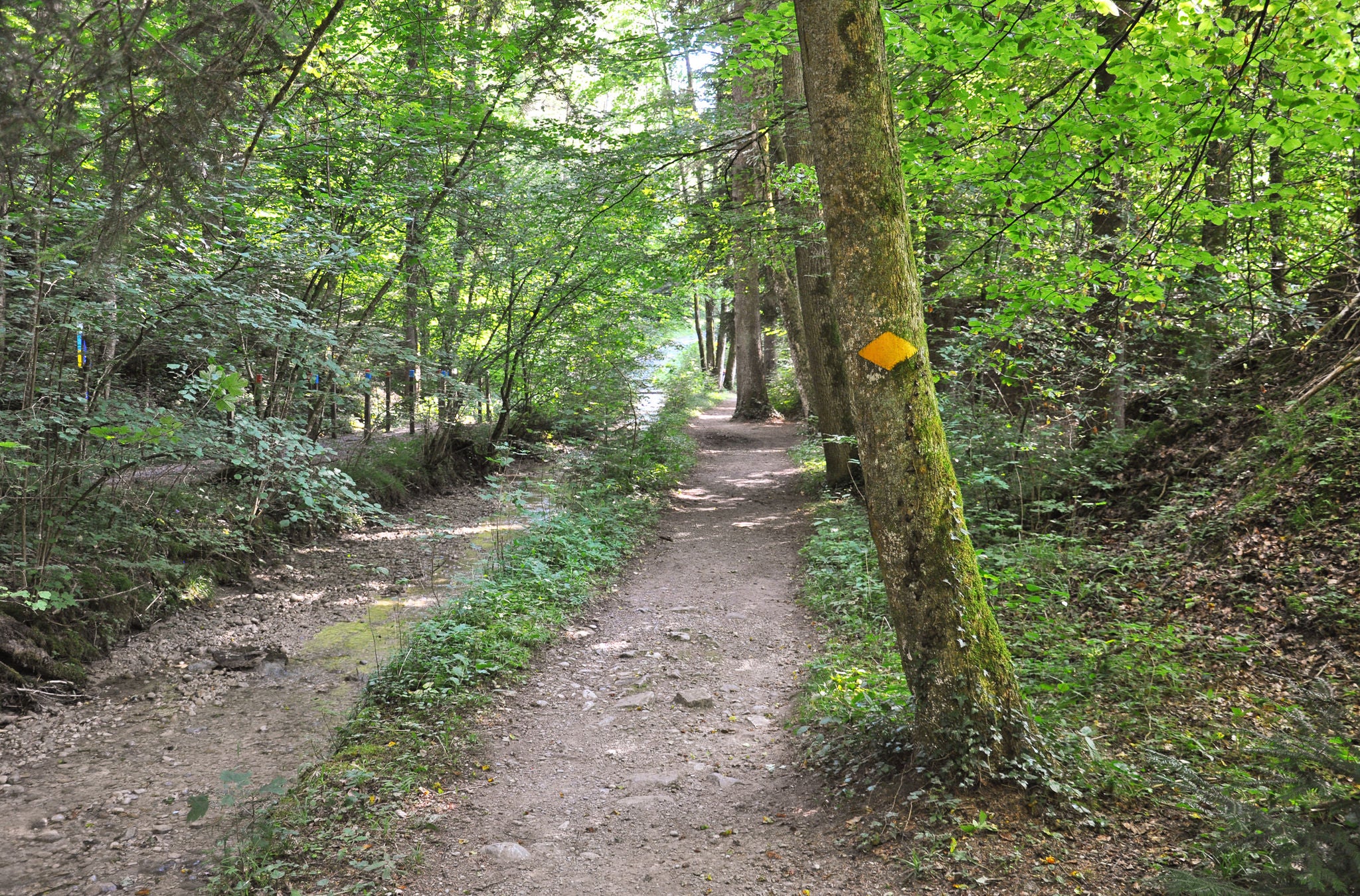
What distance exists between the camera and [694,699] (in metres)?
5.57

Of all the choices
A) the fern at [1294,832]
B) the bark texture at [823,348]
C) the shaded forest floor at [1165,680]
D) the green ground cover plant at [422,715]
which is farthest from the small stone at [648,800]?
the bark texture at [823,348]

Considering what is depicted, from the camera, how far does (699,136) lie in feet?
31.0

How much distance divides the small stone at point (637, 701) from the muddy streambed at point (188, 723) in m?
2.21

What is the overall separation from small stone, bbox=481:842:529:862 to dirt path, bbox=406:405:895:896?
11 mm

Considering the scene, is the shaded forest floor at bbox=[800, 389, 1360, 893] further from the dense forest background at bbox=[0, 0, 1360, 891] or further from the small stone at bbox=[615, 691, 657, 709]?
the small stone at bbox=[615, 691, 657, 709]

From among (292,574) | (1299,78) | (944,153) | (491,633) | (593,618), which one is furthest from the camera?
(292,574)

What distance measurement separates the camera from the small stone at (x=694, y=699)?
5504mm

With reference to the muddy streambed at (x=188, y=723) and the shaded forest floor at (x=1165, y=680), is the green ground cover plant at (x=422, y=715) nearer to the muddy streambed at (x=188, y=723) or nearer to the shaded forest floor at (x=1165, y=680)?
the muddy streambed at (x=188, y=723)

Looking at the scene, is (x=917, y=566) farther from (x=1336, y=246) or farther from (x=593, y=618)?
(x=1336, y=246)

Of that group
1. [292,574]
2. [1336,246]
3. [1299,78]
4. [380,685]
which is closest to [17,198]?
[380,685]

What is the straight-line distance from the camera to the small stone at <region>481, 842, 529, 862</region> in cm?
379

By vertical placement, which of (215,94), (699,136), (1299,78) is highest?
(699,136)

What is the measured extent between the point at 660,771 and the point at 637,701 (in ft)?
3.48

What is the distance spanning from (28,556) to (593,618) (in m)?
5.08
